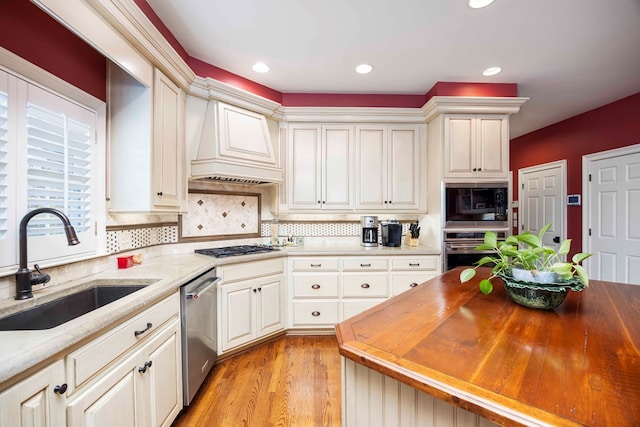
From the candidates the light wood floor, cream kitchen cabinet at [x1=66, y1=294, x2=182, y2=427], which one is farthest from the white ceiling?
the light wood floor

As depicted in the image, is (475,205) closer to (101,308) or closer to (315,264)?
(315,264)

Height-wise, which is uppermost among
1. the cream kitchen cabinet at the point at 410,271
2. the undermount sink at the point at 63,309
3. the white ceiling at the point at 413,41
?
the white ceiling at the point at 413,41

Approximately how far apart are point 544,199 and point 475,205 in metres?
2.26

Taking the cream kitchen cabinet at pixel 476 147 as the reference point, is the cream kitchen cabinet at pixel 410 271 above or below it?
below

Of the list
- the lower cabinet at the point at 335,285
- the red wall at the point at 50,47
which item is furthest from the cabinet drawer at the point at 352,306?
the red wall at the point at 50,47

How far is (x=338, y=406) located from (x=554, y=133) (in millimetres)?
4695

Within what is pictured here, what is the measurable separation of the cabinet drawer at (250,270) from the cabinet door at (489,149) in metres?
2.29

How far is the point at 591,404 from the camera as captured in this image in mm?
548

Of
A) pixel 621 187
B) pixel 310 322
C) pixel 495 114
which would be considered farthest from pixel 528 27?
pixel 310 322

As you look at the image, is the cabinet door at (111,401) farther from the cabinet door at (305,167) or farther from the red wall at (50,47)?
the cabinet door at (305,167)

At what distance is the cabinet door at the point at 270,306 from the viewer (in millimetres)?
2445

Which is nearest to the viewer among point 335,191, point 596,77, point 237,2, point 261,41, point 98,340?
point 98,340


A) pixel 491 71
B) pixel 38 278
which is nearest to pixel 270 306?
pixel 38 278

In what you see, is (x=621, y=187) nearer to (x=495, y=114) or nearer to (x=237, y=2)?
(x=495, y=114)
